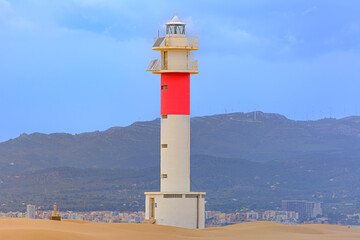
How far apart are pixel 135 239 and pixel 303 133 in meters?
162

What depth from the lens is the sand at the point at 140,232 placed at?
108 ft

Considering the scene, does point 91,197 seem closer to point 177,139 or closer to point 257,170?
point 257,170

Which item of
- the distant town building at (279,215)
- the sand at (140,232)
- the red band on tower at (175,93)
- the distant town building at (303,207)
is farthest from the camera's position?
the distant town building at (303,207)

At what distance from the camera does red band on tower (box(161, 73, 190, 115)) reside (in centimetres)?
4672

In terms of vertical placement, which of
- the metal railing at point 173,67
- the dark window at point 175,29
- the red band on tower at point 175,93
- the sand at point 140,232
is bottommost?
the sand at point 140,232

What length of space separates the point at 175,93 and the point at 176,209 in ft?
19.0

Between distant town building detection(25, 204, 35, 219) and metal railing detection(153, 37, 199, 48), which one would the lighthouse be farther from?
distant town building detection(25, 204, 35, 219)

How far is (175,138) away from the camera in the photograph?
46719 mm

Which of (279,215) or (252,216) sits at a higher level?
(279,215)

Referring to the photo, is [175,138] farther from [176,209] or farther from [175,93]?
[176,209]

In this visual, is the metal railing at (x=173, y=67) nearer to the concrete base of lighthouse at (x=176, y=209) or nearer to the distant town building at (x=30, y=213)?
the concrete base of lighthouse at (x=176, y=209)

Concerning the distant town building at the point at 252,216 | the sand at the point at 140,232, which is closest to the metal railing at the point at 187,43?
the sand at the point at 140,232

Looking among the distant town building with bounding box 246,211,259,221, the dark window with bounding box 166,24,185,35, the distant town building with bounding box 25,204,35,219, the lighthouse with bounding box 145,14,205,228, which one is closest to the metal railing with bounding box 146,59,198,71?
the lighthouse with bounding box 145,14,205,228

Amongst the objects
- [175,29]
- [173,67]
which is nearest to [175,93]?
[173,67]
